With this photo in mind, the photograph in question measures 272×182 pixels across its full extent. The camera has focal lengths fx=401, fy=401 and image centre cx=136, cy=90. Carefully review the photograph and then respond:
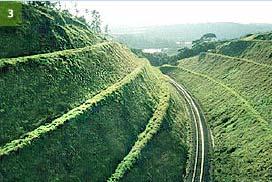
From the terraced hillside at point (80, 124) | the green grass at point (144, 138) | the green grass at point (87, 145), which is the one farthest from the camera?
the green grass at point (144, 138)

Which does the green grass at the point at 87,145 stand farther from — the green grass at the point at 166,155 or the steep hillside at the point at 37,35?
the steep hillside at the point at 37,35

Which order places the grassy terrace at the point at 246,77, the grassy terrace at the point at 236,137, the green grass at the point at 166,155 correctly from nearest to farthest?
the green grass at the point at 166,155
the grassy terrace at the point at 236,137
the grassy terrace at the point at 246,77

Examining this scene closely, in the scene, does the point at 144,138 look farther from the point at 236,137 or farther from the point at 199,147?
the point at 236,137

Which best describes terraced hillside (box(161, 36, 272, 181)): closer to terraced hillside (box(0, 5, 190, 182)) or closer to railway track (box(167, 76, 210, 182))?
railway track (box(167, 76, 210, 182))

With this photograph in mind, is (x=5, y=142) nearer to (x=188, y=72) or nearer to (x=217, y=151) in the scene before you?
(x=217, y=151)

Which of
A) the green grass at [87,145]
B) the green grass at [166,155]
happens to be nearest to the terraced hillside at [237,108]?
the green grass at [166,155]

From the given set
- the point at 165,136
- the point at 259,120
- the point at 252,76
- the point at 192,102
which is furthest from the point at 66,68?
the point at 252,76
